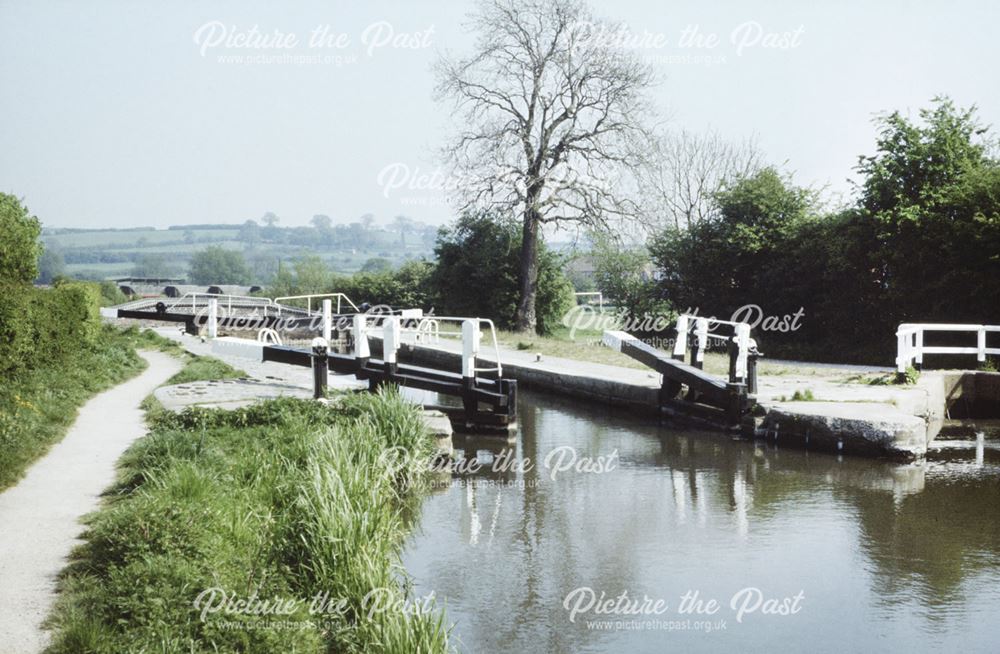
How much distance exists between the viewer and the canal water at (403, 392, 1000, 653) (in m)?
5.85

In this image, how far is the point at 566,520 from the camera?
27.2 ft

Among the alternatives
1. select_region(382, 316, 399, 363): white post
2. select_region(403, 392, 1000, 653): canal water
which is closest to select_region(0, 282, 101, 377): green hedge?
select_region(382, 316, 399, 363): white post

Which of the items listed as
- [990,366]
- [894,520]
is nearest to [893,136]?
[990,366]

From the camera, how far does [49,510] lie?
6738 mm

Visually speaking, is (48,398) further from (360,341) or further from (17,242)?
(360,341)

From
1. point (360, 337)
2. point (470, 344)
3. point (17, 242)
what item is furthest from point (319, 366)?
point (17, 242)

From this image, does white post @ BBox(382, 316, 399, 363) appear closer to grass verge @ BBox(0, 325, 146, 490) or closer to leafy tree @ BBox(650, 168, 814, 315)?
grass verge @ BBox(0, 325, 146, 490)

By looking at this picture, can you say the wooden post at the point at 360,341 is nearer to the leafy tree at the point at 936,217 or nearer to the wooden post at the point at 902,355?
the wooden post at the point at 902,355

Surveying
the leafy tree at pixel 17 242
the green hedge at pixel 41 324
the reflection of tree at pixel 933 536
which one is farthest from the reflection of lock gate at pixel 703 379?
the leafy tree at pixel 17 242

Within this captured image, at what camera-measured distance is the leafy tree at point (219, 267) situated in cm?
6812

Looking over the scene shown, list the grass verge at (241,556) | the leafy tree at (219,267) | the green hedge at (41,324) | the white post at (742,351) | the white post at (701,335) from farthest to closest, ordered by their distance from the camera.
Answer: the leafy tree at (219,267)
the white post at (701,335)
the white post at (742,351)
the green hedge at (41,324)
the grass verge at (241,556)

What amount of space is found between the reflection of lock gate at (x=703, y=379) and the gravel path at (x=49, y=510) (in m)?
7.23

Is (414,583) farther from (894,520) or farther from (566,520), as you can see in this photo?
(894,520)

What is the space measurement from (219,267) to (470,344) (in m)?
61.1
